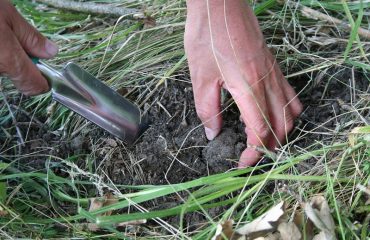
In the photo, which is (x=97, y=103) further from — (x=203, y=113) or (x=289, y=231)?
(x=289, y=231)

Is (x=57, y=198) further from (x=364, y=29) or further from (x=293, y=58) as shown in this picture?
(x=364, y=29)

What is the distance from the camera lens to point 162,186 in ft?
3.96

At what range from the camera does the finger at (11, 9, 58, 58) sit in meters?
1.33

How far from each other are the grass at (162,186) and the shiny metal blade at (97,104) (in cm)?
10

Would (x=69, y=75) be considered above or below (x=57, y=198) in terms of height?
above

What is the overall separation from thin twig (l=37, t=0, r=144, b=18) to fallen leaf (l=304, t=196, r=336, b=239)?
0.94 metres

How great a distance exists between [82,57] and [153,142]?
43 centimetres

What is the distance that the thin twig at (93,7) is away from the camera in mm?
1794

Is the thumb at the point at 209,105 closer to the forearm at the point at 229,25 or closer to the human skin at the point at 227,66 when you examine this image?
the human skin at the point at 227,66

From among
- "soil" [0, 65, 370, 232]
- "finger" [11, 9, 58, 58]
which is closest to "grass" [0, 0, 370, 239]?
"soil" [0, 65, 370, 232]

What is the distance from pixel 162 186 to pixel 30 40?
18.8 inches

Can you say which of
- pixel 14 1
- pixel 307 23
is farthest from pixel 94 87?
pixel 307 23

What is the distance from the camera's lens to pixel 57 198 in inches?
54.6

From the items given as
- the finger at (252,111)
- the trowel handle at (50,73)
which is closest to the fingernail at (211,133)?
the finger at (252,111)
